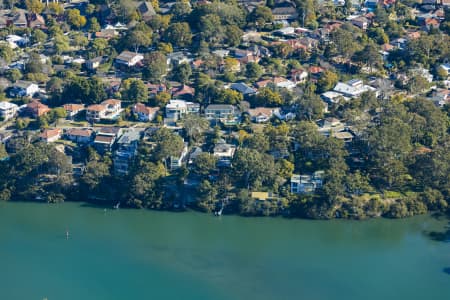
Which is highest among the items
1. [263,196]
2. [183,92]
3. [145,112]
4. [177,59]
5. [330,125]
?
[177,59]

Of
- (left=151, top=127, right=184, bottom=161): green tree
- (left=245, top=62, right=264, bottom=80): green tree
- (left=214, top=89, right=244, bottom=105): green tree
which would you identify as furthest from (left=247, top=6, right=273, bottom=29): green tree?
(left=151, top=127, right=184, bottom=161): green tree

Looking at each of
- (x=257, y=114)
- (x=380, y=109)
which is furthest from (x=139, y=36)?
(x=380, y=109)

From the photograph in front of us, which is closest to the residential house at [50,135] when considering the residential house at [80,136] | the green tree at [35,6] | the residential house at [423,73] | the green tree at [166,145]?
the residential house at [80,136]

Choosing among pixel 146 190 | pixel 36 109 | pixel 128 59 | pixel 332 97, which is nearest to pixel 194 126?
pixel 146 190

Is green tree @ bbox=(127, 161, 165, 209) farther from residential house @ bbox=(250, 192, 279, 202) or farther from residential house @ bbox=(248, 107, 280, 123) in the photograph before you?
residential house @ bbox=(248, 107, 280, 123)

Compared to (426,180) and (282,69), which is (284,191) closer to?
(426,180)

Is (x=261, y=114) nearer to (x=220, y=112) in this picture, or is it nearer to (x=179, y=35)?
(x=220, y=112)
